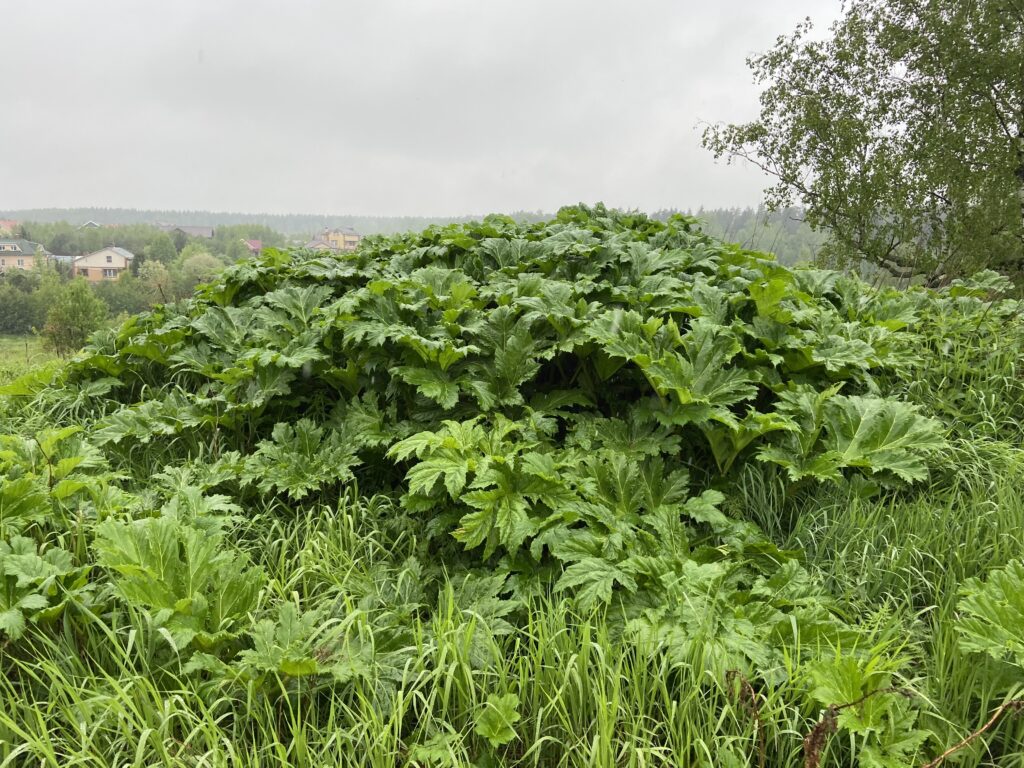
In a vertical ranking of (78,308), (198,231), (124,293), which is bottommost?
(78,308)

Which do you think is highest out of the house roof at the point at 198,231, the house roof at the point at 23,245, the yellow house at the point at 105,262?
the house roof at the point at 198,231

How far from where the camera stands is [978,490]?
8.59 feet

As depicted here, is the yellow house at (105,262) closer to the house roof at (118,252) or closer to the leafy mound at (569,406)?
the house roof at (118,252)

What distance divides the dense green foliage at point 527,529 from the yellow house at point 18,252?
8541 cm

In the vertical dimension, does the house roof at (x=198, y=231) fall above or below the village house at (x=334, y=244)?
above

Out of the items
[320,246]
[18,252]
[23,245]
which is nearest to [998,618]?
[320,246]

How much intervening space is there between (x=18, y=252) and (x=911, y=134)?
3578 inches

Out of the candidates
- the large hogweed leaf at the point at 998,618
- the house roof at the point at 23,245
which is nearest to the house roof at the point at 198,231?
the house roof at the point at 23,245

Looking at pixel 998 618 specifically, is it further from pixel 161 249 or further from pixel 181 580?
pixel 161 249

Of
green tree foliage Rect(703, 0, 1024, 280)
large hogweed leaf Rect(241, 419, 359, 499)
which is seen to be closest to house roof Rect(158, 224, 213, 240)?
green tree foliage Rect(703, 0, 1024, 280)

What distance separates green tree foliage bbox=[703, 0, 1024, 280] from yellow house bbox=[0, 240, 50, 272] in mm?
81601

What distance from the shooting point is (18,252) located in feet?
236

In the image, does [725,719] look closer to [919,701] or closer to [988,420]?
[919,701]

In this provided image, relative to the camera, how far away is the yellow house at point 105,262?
6962 cm
